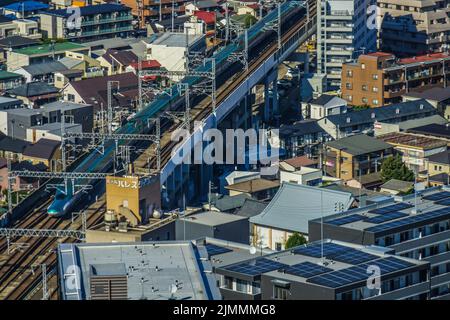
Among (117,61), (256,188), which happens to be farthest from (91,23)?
(256,188)

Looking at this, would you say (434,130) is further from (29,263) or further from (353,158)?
(29,263)

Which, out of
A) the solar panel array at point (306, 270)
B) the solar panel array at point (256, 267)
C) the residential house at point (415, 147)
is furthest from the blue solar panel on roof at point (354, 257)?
the residential house at point (415, 147)

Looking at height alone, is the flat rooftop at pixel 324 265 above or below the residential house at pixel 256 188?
above

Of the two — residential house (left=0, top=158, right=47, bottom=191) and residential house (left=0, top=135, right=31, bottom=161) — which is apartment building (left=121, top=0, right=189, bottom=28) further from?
residential house (left=0, top=158, right=47, bottom=191)

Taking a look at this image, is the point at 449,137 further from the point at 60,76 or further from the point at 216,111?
the point at 60,76

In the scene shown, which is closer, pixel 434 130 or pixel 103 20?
pixel 434 130

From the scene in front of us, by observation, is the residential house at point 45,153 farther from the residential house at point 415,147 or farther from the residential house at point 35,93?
the residential house at point 415,147
